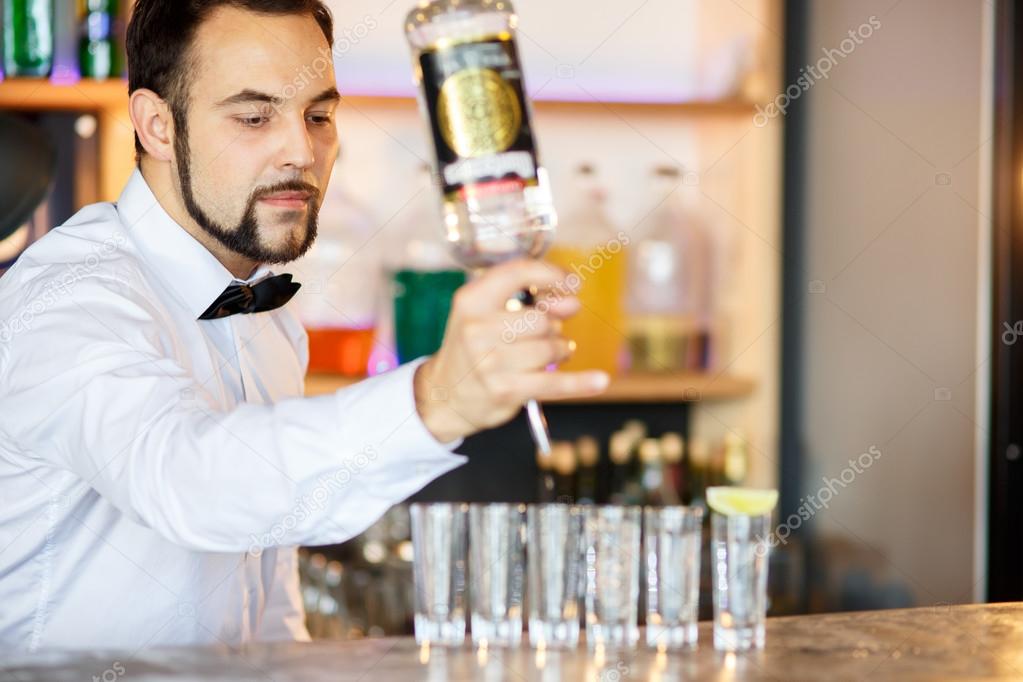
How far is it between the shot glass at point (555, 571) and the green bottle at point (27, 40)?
168cm

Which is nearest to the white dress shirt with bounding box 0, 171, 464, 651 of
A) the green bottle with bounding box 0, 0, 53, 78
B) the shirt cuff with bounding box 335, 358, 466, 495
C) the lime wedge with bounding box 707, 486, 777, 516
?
the shirt cuff with bounding box 335, 358, 466, 495

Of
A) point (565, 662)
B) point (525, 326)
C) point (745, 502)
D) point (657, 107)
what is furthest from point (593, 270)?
point (525, 326)

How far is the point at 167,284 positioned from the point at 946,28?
153 cm

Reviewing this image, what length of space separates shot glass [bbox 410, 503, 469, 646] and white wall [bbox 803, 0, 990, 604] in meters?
1.30

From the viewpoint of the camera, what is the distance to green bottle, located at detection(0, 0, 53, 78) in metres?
2.54

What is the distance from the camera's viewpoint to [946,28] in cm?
244

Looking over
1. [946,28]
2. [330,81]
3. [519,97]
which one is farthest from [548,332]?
[946,28]

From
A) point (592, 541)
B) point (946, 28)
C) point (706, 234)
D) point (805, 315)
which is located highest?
point (946, 28)

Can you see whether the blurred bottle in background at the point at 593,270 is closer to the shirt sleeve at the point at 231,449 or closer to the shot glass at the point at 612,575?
the shot glass at the point at 612,575

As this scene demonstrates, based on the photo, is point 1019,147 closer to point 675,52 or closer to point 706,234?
point 706,234

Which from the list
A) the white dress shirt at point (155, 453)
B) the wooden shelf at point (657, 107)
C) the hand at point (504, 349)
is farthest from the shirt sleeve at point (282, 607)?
the wooden shelf at point (657, 107)

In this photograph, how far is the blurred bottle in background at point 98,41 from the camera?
256 cm

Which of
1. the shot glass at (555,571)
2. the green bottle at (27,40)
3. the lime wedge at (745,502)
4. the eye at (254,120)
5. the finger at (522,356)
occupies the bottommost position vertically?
the shot glass at (555,571)

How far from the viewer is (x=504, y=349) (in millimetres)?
1087
